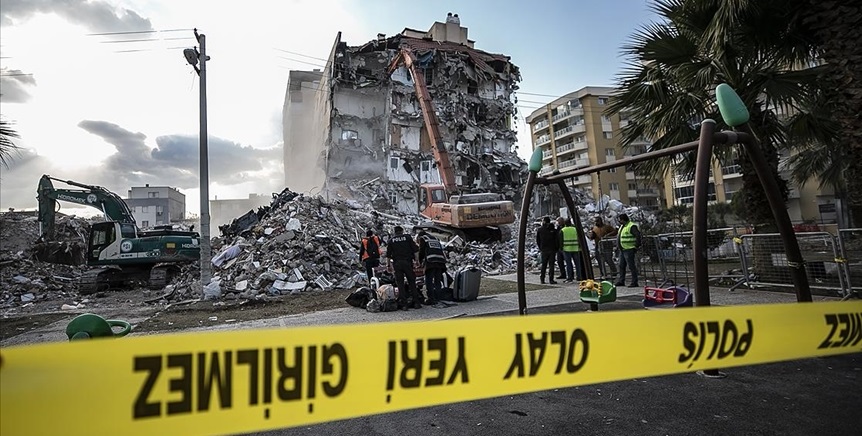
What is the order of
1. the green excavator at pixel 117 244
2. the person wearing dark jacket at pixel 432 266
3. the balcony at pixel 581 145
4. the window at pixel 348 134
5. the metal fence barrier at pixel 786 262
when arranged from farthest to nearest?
the balcony at pixel 581 145, the window at pixel 348 134, the green excavator at pixel 117 244, the person wearing dark jacket at pixel 432 266, the metal fence barrier at pixel 786 262

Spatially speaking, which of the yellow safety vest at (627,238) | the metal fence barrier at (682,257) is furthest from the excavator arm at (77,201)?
the metal fence barrier at (682,257)

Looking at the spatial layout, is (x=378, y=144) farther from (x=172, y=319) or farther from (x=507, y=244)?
(x=172, y=319)

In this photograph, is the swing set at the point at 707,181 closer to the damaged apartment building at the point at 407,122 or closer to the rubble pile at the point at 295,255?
the rubble pile at the point at 295,255

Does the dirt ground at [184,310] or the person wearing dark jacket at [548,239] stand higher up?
the person wearing dark jacket at [548,239]

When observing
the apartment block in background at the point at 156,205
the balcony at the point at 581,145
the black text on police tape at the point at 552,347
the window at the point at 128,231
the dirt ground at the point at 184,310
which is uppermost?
the balcony at the point at 581,145

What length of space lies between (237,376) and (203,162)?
38.5ft

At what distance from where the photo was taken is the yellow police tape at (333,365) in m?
1.06

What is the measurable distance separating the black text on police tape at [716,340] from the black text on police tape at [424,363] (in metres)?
0.96

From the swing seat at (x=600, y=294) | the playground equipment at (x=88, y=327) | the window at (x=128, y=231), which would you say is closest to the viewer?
the playground equipment at (x=88, y=327)

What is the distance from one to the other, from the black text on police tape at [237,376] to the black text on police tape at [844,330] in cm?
230

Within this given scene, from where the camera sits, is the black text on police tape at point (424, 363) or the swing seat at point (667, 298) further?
the swing seat at point (667, 298)

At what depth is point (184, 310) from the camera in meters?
9.26

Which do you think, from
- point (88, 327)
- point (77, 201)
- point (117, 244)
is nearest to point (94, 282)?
point (117, 244)

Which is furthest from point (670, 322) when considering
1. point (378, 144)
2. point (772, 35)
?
point (378, 144)
